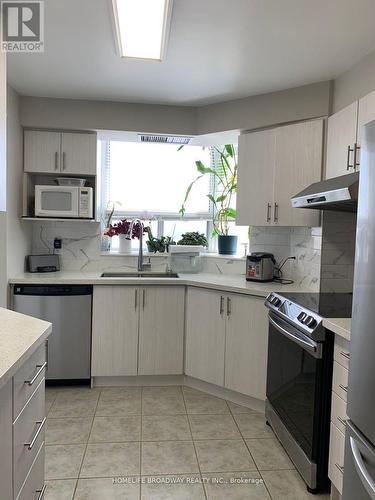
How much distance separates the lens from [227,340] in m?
3.00

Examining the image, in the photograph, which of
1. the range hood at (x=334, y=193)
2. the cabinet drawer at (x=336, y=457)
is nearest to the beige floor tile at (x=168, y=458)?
the cabinet drawer at (x=336, y=457)

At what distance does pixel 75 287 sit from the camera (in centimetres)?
312

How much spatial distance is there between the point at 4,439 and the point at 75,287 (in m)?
1.99

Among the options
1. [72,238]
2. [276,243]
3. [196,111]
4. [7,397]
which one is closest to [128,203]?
[72,238]

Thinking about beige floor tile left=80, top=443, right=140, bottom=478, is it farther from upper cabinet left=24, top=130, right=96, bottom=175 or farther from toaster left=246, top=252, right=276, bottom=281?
upper cabinet left=24, top=130, right=96, bottom=175

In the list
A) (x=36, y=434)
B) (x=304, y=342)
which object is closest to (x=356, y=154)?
(x=304, y=342)

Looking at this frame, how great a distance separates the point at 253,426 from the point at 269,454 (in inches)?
13.1

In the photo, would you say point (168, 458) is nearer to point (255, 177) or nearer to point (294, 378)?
point (294, 378)

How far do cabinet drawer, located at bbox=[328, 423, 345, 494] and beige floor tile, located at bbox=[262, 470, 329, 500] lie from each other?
19 cm

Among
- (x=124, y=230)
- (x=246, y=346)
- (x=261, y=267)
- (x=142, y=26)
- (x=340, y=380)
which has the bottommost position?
(x=246, y=346)

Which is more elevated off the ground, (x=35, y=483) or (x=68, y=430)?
(x=35, y=483)

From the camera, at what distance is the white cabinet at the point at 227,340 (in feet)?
9.28

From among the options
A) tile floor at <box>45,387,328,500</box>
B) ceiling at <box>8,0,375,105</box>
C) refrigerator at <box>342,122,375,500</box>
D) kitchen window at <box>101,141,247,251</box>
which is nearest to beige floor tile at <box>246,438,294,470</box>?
tile floor at <box>45,387,328,500</box>

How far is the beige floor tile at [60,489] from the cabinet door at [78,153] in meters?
2.33
